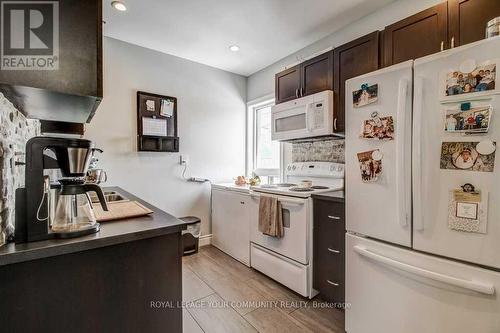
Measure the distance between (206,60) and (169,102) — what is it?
2.63ft

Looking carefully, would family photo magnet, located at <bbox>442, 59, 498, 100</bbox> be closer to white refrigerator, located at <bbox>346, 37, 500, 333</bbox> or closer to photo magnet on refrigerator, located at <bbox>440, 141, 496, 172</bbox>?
white refrigerator, located at <bbox>346, 37, 500, 333</bbox>

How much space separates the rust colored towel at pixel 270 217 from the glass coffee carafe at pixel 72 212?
1535 millimetres

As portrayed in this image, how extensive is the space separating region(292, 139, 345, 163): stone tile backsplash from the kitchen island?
1.94 metres

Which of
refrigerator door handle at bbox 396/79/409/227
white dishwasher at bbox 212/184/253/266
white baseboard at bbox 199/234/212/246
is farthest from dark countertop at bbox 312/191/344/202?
white baseboard at bbox 199/234/212/246

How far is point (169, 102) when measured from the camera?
302 cm

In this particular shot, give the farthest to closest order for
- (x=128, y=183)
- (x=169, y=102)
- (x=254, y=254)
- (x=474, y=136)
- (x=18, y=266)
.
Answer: (x=169, y=102) → (x=128, y=183) → (x=254, y=254) → (x=474, y=136) → (x=18, y=266)

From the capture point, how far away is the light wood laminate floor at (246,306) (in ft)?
5.63

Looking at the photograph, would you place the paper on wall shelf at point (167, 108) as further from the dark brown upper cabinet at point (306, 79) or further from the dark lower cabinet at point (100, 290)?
the dark lower cabinet at point (100, 290)

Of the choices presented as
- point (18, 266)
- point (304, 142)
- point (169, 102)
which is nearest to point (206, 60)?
point (169, 102)

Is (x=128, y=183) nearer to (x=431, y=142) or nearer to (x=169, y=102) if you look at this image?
(x=169, y=102)

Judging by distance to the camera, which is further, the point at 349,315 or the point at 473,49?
the point at 349,315

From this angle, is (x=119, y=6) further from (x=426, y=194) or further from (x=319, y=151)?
(x=426, y=194)

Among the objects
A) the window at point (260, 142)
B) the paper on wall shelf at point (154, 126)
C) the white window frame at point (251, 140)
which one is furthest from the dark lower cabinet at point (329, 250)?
the paper on wall shelf at point (154, 126)

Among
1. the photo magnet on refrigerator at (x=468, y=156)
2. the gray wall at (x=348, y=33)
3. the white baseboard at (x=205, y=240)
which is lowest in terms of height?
the white baseboard at (x=205, y=240)
